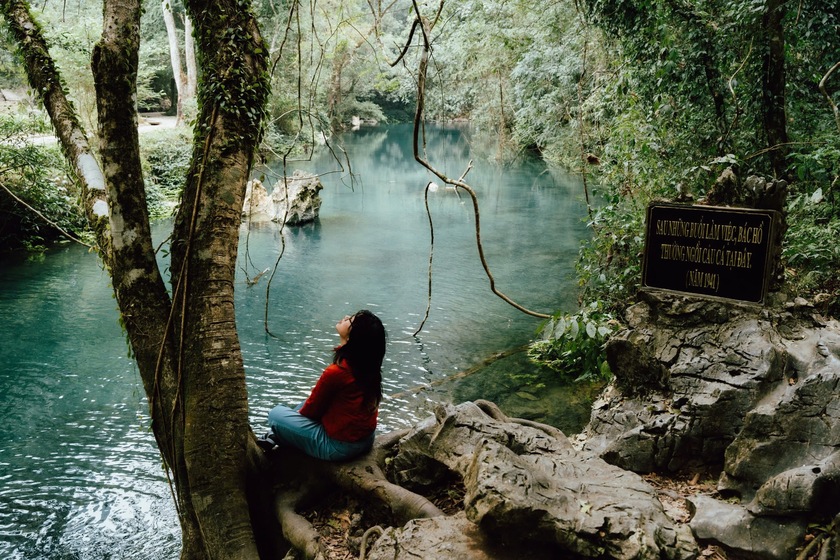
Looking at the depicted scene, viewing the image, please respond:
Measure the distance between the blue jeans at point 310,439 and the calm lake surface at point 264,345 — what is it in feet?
5.68

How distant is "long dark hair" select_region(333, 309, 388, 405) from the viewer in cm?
405

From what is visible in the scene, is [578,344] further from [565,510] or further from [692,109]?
[565,510]

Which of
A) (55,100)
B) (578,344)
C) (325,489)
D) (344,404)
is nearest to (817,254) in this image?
(578,344)

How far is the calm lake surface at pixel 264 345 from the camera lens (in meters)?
5.95

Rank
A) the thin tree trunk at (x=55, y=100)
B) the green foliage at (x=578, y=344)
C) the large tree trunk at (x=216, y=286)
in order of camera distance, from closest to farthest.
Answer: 1. the large tree trunk at (x=216, y=286)
2. the thin tree trunk at (x=55, y=100)
3. the green foliage at (x=578, y=344)

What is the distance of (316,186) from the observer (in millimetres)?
19141

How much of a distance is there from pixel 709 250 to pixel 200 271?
11.4ft

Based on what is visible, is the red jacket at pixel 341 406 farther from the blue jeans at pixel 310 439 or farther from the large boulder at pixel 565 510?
the large boulder at pixel 565 510

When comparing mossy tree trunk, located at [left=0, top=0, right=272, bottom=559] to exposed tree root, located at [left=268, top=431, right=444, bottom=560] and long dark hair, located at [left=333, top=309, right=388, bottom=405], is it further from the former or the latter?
long dark hair, located at [left=333, top=309, right=388, bottom=405]

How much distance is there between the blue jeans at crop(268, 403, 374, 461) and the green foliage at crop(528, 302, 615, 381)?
3.51 m

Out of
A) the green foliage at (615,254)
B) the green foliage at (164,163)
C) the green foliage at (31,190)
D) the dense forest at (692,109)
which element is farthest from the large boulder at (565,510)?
the green foliage at (164,163)

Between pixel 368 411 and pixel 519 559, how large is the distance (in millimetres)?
1494

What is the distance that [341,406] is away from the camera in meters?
4.23

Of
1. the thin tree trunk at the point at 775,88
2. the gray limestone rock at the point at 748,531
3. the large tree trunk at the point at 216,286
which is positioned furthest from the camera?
the thin tree trunk at the point at 775,88
